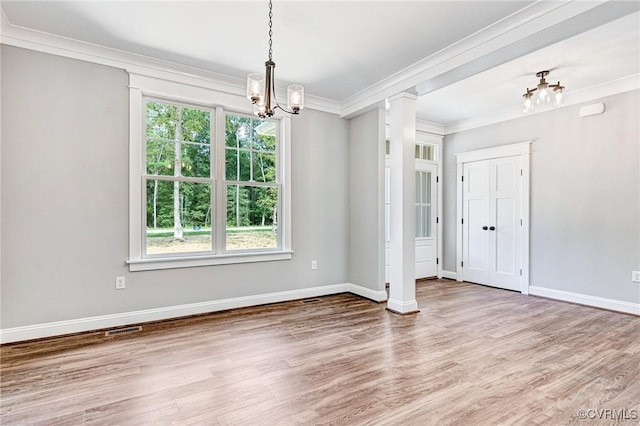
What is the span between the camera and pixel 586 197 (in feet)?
13.8

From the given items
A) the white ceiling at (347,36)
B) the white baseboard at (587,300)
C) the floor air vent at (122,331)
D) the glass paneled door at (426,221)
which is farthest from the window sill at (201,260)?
the white baseboard at (587,300)

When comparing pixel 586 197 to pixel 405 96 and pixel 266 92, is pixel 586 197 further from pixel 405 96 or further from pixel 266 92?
pixel 266 92

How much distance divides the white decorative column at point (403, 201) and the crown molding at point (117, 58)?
1.53 meters

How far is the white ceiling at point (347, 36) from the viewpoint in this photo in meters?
2.54

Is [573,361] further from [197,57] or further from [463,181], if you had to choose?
[197,57]

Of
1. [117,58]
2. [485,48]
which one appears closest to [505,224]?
[485,48]

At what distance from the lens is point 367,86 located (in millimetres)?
4121

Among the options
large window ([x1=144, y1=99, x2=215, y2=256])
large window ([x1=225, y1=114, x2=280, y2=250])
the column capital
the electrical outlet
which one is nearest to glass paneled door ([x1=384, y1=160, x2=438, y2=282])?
the column capital

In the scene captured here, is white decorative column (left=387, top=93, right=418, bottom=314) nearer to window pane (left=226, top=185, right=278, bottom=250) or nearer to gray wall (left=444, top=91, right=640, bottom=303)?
Answer: window pane (left=226, top=185, right=278, bottom=250)

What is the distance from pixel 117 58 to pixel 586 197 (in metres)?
5.71

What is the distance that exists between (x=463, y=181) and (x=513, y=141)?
Answer: 1.02 m

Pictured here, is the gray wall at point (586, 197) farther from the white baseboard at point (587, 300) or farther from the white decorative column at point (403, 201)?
the white decorative column at point (403, 201)

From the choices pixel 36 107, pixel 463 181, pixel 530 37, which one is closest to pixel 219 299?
pixel 36 107

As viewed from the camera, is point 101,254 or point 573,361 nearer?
point 573,361
